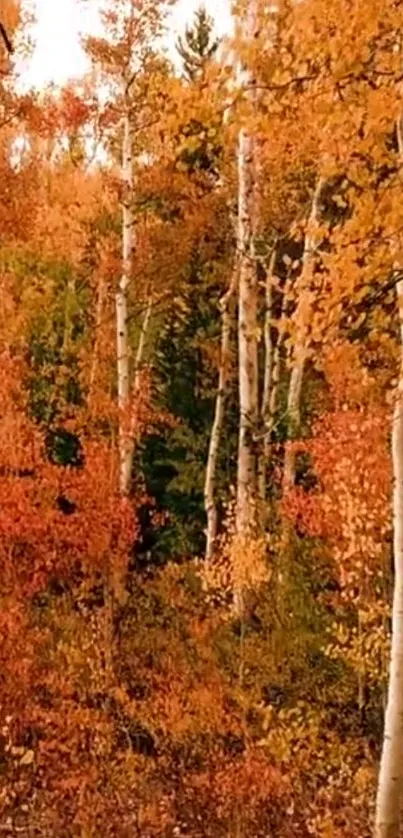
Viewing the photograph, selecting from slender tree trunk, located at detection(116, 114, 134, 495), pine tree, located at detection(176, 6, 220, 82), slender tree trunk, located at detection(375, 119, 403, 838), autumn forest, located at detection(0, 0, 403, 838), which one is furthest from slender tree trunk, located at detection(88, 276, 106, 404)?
slender tree trunk, located at detection(375, 119, 403, 838)

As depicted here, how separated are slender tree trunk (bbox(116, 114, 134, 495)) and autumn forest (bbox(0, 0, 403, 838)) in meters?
0.04

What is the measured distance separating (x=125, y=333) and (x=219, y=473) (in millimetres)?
2626

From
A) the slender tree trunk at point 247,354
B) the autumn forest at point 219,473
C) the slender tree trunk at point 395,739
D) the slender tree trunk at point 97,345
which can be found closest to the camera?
the autumn forest at point 219,473

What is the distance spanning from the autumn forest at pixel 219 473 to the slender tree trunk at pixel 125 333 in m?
0.04

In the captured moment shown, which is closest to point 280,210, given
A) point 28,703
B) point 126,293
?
point 126,293

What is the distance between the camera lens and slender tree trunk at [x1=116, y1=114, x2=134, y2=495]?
47.9ft

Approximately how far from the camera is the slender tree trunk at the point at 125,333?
14.6 meters

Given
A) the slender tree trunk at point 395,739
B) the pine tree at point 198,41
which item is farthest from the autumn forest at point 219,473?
the pine tree at point 198,41

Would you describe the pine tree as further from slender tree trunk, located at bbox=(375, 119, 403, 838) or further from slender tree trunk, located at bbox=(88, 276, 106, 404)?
slender tree trunk, located at bbox=(375, 119, 403, 838)

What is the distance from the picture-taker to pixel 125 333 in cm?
1520

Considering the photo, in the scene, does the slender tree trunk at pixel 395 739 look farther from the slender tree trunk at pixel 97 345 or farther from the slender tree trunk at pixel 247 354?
the slender tree trunk at pixel 97 345

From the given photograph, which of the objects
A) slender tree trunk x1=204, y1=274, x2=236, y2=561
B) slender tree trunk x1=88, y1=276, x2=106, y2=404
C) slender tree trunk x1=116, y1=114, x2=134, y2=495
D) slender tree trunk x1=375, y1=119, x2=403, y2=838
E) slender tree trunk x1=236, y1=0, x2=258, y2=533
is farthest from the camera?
slender tree trunk x1=88, y1=276, x2=106, y2=404

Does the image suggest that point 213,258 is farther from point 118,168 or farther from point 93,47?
point 118,168

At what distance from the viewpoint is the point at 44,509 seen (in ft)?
44.4
